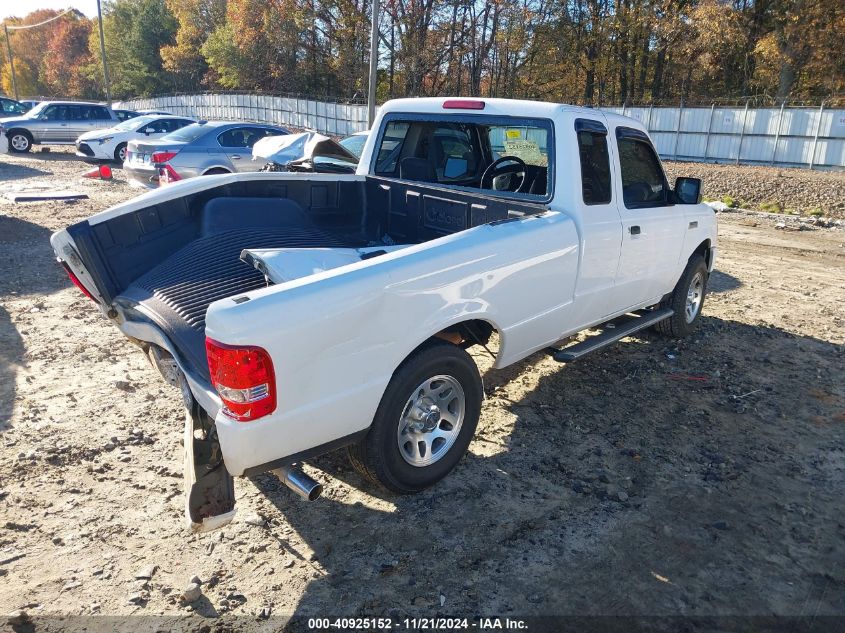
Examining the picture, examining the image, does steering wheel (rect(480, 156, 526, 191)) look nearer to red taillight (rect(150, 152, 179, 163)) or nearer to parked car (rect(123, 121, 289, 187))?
parked car (rect(123, 121, 289, 187))

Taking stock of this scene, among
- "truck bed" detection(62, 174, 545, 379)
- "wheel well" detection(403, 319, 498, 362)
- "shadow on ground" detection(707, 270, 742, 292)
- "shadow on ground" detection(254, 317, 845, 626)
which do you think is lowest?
"shadow on ground" detection(254, 317, 845, 626)

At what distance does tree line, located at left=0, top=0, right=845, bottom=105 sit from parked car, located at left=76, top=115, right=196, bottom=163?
2045 centimetres

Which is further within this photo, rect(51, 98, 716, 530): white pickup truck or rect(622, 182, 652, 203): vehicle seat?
rect(622, 182, 652, 203): vehicle seat

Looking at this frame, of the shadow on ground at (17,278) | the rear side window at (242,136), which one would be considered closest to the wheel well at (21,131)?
the rear side window at (242,136)

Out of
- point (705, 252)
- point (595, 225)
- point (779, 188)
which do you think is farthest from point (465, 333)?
point (779, 188)

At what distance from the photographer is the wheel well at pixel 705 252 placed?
620cm

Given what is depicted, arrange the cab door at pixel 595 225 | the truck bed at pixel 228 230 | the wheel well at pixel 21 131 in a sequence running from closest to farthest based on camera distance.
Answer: the truck bed at pixel 228 230 → the cab door at pixel 595 225 → the wheel well at pixel 21 131

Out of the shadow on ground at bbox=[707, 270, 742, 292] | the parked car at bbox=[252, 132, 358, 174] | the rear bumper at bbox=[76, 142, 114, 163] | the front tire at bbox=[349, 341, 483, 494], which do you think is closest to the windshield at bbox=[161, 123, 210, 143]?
the parked car at bbox=[252, 132, 358, 174]

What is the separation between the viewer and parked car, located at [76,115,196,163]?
19.7 m

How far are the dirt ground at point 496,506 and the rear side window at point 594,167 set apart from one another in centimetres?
158

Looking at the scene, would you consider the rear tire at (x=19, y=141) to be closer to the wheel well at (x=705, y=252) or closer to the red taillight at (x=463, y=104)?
the red taillight at (x=463, y=104)

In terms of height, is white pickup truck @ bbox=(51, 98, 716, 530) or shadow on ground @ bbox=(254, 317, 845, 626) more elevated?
white pickup truck @ bbox=(51, 98, 716, 530)

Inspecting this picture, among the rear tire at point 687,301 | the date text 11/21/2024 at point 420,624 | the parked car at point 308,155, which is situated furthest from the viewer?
the parked car at point 308,155

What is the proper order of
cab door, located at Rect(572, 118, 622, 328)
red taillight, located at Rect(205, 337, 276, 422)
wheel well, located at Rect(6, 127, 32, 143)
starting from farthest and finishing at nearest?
wheel well, located at Rect(6, 127, 32, 143) < cab door, located at Rect(572, 118, 622, 328) < red taillight, located at Rect(205, 337, 276, 422)
